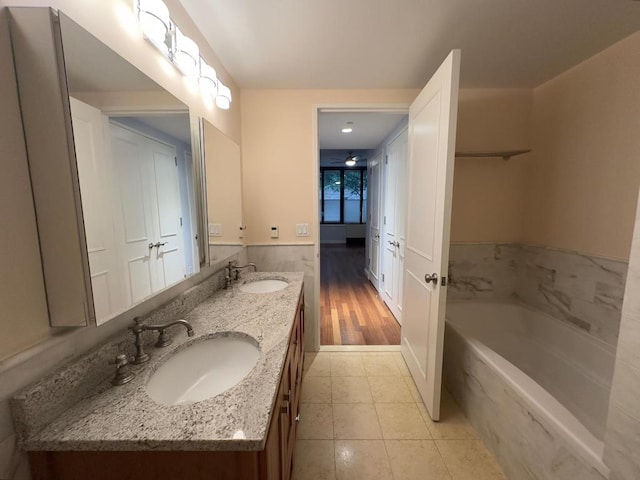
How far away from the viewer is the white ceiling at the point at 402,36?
4.17 ft

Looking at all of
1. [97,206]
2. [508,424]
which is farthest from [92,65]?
[508,424]

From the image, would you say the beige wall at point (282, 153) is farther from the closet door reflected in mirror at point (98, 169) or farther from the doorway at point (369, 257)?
the closet door reflected in mirror at point (98, 169)

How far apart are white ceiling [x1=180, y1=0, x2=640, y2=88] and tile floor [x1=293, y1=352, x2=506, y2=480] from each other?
2336mm

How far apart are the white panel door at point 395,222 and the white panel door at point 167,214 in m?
2.15

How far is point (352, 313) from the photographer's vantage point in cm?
319

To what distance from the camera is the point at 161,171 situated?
1.12m

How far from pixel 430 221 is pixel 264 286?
4.06ft

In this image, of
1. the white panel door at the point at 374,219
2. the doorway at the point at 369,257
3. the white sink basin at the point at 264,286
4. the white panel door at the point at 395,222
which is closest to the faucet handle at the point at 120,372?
the white sink basin at the point at 264,286

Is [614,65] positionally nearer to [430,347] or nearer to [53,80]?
Result: [430,347]

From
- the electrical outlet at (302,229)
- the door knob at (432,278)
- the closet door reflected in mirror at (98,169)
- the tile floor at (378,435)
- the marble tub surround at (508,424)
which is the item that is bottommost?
the tile floor at (378,435)

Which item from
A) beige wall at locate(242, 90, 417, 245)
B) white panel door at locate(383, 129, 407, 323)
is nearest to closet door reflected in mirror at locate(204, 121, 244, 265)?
beige wall at locate(242, 90, 417, 245)

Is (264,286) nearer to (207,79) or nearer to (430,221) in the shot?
(430,221)

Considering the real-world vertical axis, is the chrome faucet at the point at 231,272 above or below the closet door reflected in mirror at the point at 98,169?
below

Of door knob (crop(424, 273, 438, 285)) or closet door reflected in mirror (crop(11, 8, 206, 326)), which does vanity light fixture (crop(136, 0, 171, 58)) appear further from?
door knob (crop(424, 273, 438, 285))
